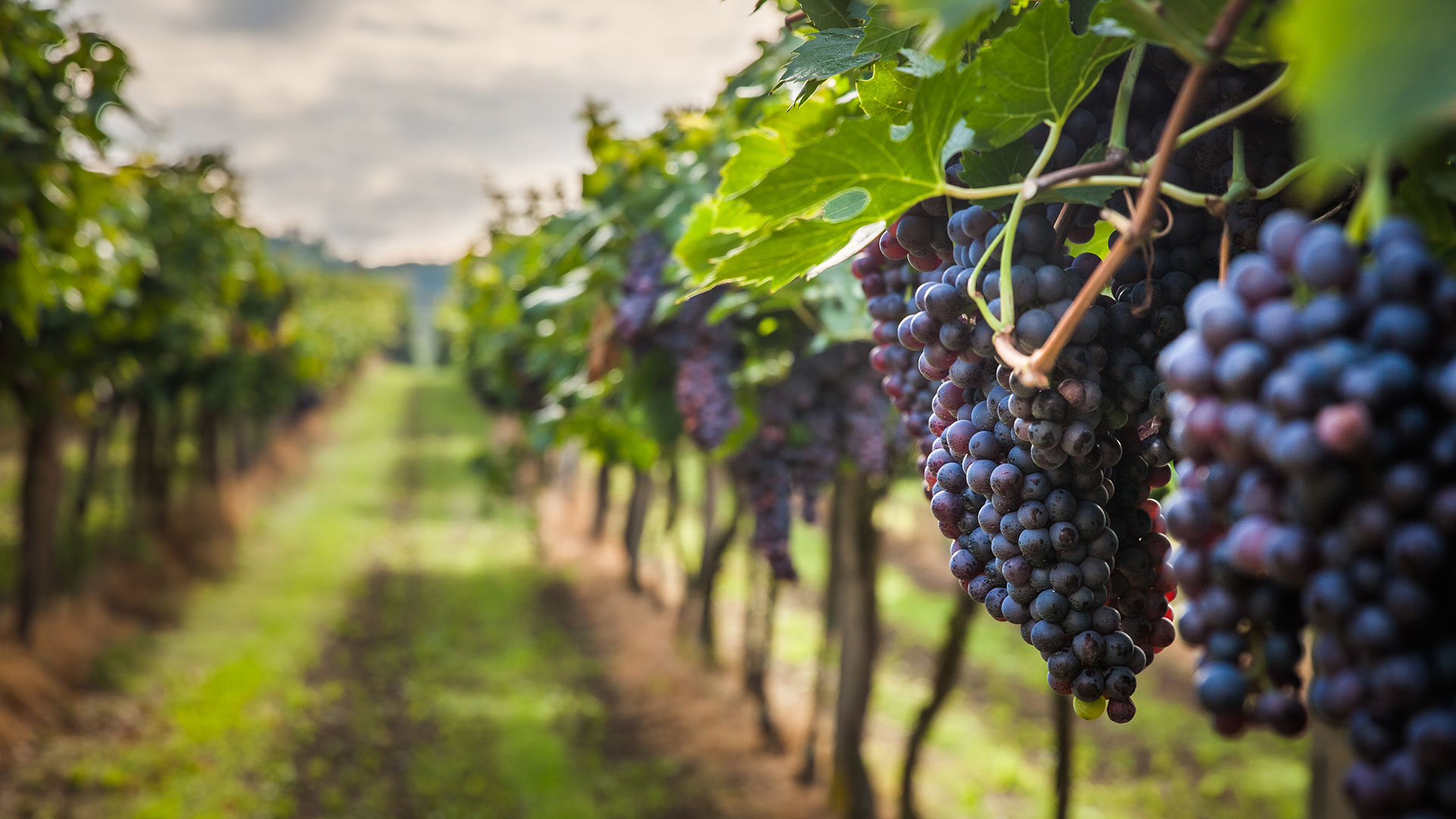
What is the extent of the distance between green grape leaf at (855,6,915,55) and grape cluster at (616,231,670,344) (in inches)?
88.5

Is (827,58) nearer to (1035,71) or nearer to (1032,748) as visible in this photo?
(1035,71)

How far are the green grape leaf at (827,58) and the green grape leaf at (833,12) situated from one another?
77 mm

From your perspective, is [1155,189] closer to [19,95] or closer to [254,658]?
[19,95]

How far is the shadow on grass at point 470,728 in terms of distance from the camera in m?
8.10

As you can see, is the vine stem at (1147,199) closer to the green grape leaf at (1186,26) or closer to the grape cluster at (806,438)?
the green grape leaf at (1186,26)

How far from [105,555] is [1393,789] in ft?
51.1

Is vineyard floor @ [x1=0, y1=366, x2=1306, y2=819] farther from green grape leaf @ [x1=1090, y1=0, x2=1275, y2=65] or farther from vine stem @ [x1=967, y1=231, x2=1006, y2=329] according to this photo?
green grape leaf @ [x1=1090, y1=0, x2=1275, y2=65]

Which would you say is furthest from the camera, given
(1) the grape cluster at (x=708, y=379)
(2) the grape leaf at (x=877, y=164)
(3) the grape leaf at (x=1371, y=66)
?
(1) the grape cluster at (x=708, y=379)

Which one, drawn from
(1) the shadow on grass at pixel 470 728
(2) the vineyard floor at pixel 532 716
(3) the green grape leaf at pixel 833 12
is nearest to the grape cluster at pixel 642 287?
(3) the green grape leaf at pixel 833 12

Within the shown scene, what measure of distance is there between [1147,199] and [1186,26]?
0.17 m

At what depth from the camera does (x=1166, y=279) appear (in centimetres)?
107

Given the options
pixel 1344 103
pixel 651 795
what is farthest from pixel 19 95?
pixel 651 795

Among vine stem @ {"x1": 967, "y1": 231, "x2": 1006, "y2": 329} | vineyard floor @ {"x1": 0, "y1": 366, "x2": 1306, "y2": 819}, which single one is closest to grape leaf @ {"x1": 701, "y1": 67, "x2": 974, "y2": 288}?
vine stem @ {"x1": 967, "y1": 231, "x2": 1006, "y2": 329}

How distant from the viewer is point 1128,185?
3.13 ft
